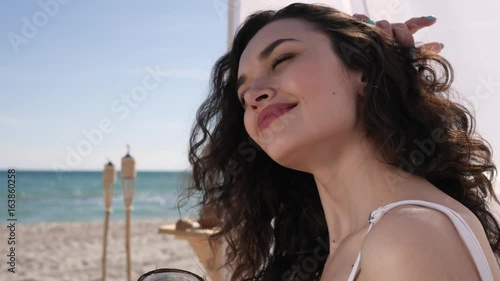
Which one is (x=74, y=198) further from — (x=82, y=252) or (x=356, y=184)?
(x=356, y=184)

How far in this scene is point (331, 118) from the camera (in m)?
1.45

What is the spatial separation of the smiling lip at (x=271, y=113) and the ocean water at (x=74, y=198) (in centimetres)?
2077

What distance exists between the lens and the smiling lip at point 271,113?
1.48 metres

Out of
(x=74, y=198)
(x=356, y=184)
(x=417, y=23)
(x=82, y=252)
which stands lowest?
(x=74, y=198)

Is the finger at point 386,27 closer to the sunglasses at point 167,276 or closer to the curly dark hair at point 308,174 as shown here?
the curly dark hair at point 308,174

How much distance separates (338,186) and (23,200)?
90.1 feet

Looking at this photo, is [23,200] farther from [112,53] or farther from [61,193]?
[112,53]

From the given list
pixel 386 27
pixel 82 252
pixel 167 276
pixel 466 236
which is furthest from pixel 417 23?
pixel 82 252

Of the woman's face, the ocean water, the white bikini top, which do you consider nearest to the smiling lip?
the woman's face

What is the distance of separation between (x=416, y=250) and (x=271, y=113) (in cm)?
58

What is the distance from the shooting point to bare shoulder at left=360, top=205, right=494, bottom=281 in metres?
1.05

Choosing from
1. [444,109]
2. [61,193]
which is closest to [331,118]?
[444,109]

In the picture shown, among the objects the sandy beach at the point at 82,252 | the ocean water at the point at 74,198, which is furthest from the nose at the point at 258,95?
the ocean water at the point at 74,198

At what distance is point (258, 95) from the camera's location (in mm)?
1561
